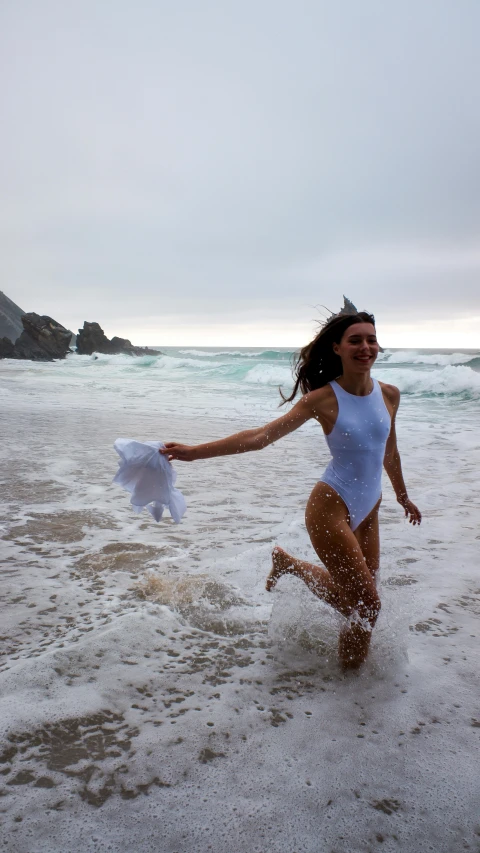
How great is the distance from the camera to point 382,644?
3.05m

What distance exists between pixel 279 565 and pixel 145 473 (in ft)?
3.25

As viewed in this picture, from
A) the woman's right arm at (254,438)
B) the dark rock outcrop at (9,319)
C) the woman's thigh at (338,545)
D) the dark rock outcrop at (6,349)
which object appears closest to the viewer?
the woman's thigh at (338,545)

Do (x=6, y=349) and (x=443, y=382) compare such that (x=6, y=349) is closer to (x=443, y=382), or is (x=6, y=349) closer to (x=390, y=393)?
(x=443, y=382)

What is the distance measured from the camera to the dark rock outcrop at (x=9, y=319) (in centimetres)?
10506

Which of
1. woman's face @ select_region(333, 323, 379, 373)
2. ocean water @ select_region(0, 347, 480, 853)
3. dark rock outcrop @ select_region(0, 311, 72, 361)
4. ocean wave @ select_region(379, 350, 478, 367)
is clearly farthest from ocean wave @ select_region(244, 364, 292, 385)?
dark rock outcrop @ select_region(0, 311, 72, 361)

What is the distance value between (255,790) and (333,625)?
1283 millimetres

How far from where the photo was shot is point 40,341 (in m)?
62.4

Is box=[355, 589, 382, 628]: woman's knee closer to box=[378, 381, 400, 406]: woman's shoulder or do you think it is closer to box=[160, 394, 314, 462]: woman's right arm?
box=[160, 394, 314, 462]: woman's right arm

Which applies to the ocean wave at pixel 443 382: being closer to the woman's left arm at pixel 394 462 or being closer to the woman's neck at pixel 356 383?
the woman's left arm at pixel 394 462

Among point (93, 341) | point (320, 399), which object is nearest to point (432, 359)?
point (320, 399)

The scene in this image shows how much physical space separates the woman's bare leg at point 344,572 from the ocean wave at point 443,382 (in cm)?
1903

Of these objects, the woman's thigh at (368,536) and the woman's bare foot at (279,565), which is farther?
→ the woman's bare foot at (279,565)

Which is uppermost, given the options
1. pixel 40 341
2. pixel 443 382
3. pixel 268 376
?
pixel 40 341

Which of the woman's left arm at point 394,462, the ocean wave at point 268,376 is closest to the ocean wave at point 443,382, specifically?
the ocean wave at point 268,376
